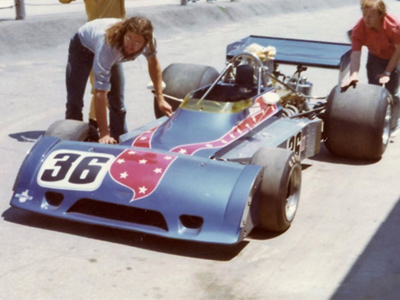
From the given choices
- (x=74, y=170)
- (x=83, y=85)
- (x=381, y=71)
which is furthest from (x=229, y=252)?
(x=381, y=71)

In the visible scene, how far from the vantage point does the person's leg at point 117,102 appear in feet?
23.5

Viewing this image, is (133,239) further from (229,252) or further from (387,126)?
(387,126)

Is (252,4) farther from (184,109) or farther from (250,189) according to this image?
(250,189)

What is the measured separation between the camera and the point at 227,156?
6078 millimetres

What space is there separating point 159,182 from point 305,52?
3356 millimetres

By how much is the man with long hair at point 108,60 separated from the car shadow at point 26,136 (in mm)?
713

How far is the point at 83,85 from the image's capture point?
23.8 ft

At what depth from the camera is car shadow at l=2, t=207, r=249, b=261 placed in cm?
530

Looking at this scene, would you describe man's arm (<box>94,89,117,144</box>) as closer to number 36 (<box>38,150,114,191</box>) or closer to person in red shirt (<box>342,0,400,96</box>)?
number 36 (<box>38,150,114,191</box>)

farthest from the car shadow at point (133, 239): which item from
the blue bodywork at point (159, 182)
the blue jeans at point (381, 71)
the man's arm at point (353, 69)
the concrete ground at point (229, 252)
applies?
the blue jeans at point (381, 71)

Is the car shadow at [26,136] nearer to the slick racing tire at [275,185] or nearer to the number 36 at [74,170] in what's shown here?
the number 36 at [74,170]

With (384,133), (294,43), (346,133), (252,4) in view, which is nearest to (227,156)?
(346,133)

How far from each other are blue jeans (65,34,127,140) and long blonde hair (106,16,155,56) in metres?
1.01

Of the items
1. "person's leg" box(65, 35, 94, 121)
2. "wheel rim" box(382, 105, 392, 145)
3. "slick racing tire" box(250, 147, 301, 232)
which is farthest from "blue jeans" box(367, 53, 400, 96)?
"person's leg" box(65, 35, 94, 121)
